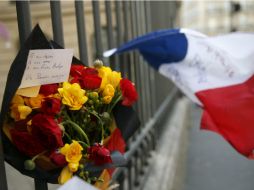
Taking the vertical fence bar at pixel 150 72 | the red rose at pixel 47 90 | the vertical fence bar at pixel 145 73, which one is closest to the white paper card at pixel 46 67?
the red rose at pixel 47 90

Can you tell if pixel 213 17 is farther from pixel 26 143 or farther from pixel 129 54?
pixel 26 143

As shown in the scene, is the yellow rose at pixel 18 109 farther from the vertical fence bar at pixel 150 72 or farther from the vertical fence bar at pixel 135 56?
the vertical fence bar at pixel 150 72

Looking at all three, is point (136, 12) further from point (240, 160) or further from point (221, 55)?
point (240, 160)

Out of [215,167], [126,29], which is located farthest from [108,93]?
[215,167]

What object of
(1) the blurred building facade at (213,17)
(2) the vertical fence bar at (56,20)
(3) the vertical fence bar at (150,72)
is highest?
(2) the vertical fence bar at (56,20)

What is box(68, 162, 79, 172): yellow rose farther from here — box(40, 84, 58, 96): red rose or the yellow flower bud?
box(40, 84, 58, 96): red rose

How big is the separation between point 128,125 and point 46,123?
42 cm

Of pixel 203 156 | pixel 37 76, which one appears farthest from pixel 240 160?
pixel 37 76

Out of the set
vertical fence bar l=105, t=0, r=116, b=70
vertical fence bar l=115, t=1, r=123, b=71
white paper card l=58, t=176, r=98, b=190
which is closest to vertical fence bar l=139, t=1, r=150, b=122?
vertical fence bar l=115, t=1, r=123, b=71

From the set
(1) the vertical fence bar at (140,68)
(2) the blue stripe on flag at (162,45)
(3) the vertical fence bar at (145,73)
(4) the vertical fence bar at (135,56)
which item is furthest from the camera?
(3) the vertical fence bar at (145,73)

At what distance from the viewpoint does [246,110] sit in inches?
84.4

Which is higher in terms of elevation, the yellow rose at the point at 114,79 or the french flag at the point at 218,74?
the yellow rose at the point at 114,79

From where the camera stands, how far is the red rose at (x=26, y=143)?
1.28 meters

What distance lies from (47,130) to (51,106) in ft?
0.25
